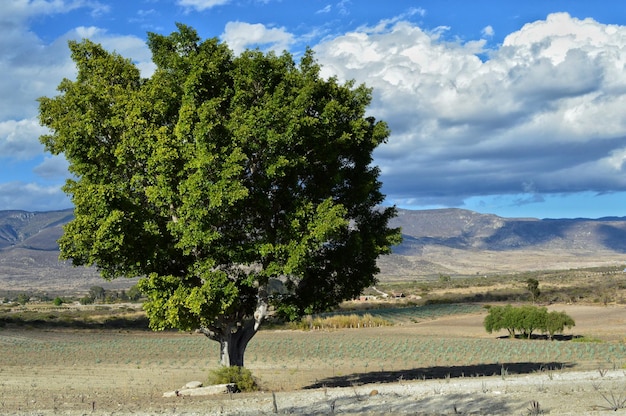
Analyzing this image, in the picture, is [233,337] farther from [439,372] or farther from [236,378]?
[439,372]

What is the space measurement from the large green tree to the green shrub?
0.99 meters

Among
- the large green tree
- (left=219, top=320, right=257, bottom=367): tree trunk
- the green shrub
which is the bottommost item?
the green shrub

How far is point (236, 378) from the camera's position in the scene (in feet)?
69.7

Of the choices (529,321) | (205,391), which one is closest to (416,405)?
(205,391)

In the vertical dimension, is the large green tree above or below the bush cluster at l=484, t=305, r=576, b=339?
above

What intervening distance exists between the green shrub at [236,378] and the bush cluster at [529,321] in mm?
33001

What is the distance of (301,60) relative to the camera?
2239 cm

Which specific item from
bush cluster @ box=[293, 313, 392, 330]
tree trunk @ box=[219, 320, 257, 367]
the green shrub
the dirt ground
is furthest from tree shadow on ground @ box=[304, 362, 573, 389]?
bush cluster @ box=[293, 313, 392, 330]

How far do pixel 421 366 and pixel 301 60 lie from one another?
17.7m

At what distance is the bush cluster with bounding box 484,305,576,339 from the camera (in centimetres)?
4906

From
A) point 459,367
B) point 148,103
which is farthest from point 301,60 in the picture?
point 459,367

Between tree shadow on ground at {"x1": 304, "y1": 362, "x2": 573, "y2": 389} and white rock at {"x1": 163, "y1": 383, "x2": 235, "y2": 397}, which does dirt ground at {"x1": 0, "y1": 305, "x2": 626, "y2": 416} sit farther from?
tree shadow on ground at {"x1": 304, "y1": 362, "x2": 573, "y2": 389}

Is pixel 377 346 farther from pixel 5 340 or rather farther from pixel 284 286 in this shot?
pixel 5 340

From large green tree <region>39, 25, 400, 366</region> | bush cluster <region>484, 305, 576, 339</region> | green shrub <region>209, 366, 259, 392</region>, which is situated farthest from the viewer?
bush cluster <region>484, 305, 576, 339</region>
